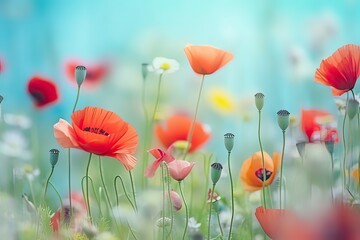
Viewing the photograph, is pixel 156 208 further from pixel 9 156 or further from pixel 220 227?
pixel 9 156

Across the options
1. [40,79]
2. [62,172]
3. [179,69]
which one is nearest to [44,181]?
[62,172]

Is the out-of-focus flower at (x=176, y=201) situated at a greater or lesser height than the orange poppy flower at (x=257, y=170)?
lesser

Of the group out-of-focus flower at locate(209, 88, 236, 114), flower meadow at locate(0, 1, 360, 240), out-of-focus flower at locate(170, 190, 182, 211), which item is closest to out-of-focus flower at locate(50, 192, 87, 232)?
flower meadow at locate(0, 1, 360, 240)

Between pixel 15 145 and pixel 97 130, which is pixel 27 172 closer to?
pixel 15 145

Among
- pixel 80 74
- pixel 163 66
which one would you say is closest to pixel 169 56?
pixel 163 66

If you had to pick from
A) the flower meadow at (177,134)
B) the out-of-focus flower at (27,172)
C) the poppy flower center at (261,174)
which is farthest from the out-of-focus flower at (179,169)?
the out-of-focus flower at (27,172)

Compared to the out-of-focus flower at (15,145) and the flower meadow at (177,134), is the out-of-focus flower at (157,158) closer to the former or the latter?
the flower meadow at (177,134)

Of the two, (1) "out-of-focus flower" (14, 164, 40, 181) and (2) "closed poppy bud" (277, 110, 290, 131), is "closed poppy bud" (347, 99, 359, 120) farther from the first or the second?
(1) "out-of-focus flower" (14, 164, 40, 181)
